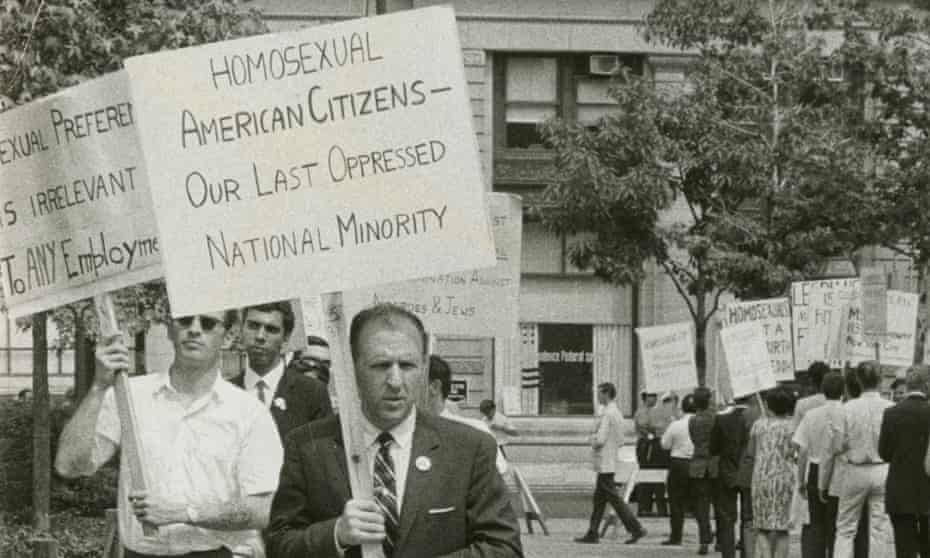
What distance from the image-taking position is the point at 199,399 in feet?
25.3

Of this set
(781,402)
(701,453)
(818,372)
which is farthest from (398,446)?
(701,453)

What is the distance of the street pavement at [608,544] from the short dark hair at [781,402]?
4.58 meters

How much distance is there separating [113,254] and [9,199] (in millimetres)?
432

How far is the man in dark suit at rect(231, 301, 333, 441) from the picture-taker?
31.6ft

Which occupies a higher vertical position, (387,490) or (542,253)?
(542,253)

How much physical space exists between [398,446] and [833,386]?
1143cm

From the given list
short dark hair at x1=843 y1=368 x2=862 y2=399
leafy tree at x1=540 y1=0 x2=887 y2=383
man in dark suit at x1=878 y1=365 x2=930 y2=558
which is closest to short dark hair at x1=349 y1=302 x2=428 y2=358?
man in dark suit at x1=878 y1=365 x2=930 y2=558

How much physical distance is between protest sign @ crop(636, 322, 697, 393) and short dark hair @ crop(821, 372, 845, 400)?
353 inches

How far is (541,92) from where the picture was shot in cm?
4003

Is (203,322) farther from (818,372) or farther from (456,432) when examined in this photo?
(818,372)

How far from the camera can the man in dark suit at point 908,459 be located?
16.1 m

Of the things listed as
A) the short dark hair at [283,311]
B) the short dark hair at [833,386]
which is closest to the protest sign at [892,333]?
the short dark hair at [833,386]

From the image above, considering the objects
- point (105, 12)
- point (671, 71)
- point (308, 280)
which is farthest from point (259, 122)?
point (671, 71)

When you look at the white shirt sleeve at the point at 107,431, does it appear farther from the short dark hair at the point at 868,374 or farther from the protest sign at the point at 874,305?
the protest sign at the point at 874,305
